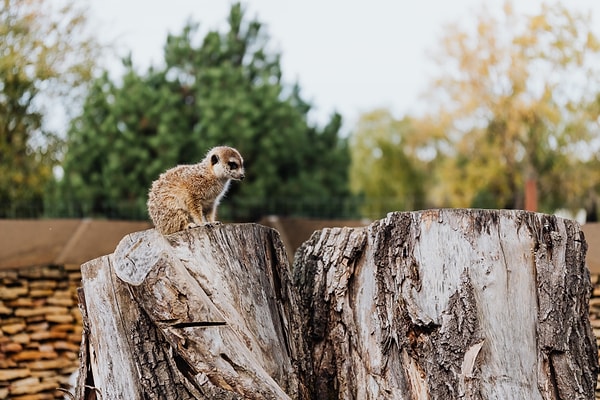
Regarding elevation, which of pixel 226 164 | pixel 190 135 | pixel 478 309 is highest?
pixel 190 135

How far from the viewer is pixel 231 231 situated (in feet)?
13.1

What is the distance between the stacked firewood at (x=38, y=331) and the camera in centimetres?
656

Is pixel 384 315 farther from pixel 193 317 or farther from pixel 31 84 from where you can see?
pixel 31 84

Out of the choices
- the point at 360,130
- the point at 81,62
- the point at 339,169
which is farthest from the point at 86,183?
the point at 360,130

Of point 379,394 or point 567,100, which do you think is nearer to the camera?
point 379,394

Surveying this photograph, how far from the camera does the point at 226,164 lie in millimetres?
5004

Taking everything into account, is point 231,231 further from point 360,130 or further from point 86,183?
point 360,130

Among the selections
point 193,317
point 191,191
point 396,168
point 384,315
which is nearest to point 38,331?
point 191,191

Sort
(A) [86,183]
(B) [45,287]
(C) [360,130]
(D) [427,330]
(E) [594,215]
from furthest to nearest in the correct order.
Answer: (C) [360,130]
(E) [594,215]
(A) [86,183]
(B) [45,287]
(D) [427,330]

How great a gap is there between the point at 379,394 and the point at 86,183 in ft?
38.3

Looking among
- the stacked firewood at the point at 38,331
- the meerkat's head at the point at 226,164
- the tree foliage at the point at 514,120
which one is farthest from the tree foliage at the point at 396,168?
the meerkat's head at the point at 226,164

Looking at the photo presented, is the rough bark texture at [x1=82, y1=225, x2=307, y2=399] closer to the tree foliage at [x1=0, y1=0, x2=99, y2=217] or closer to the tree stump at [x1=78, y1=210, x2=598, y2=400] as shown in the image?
the tree stump at [x1=78, y1=210, x2=598, y2=400]

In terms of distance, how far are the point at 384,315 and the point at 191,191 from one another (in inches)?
58.5

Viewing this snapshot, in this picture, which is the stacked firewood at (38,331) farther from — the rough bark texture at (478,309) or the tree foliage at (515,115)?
the tree foliage at (515,115)
